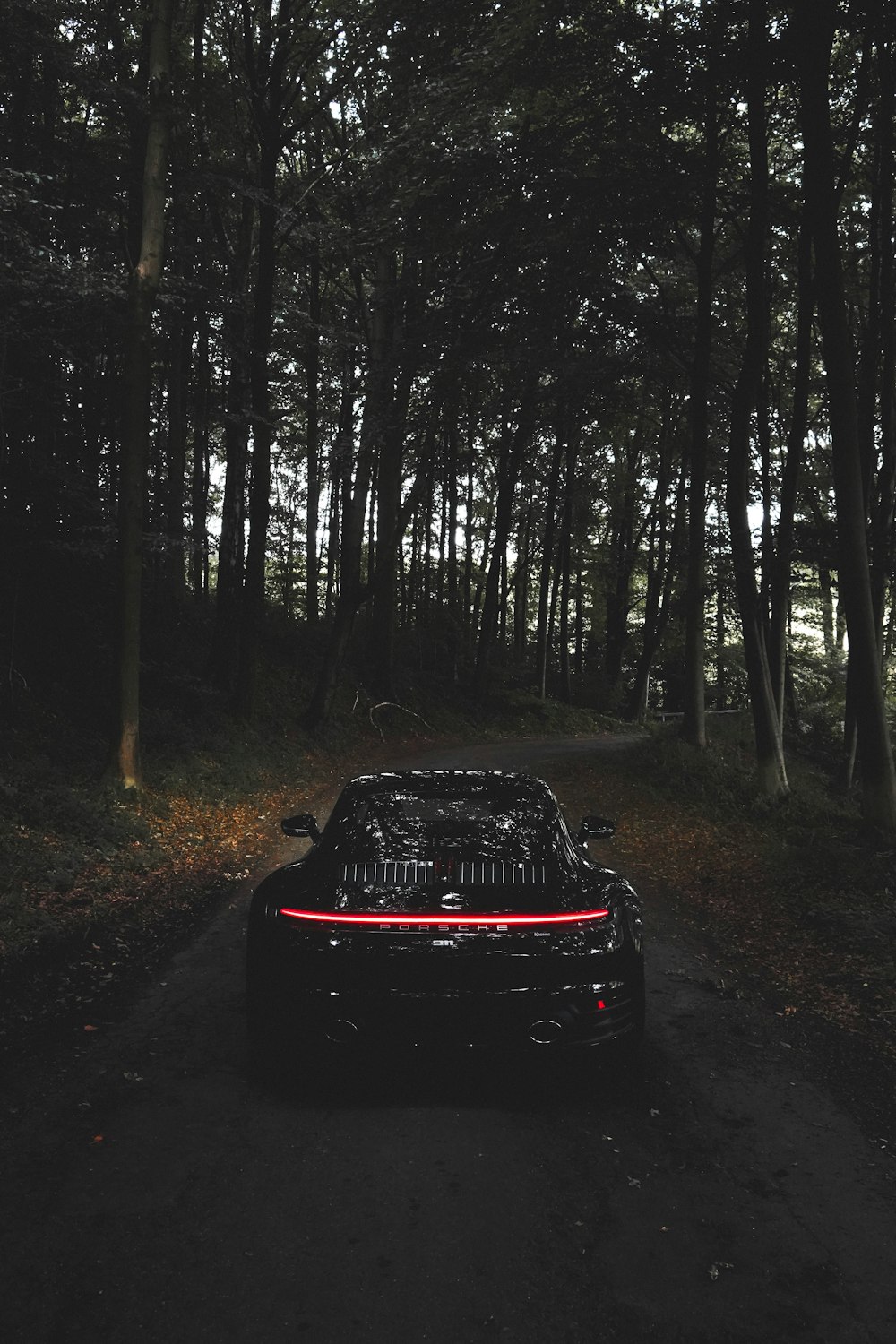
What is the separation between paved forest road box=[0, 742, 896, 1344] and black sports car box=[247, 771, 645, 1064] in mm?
393

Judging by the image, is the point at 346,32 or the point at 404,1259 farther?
the point at 346,32

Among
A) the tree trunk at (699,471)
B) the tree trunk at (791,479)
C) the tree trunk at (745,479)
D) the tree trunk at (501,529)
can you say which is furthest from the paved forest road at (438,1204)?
the tree trunk at (501,529)

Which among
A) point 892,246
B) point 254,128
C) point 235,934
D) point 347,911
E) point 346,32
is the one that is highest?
point 346,32

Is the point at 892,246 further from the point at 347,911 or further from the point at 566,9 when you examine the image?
the point at 347,911

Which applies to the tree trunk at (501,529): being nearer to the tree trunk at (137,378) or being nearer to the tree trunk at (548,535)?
the tree trunk at (548,535)

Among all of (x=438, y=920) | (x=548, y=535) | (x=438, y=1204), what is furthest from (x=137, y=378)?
(x=548, y=535)

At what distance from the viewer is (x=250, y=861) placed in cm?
1045

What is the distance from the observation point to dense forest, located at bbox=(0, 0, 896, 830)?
1121cm

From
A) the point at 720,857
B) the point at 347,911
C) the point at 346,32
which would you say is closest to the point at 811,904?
the point at 720,857

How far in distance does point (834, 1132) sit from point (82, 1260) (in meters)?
3.16

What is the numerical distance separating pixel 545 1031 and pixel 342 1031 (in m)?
0.90

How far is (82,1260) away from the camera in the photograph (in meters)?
2.97

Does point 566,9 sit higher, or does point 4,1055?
point 566,9

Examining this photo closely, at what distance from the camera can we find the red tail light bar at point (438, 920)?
4.10 meters
